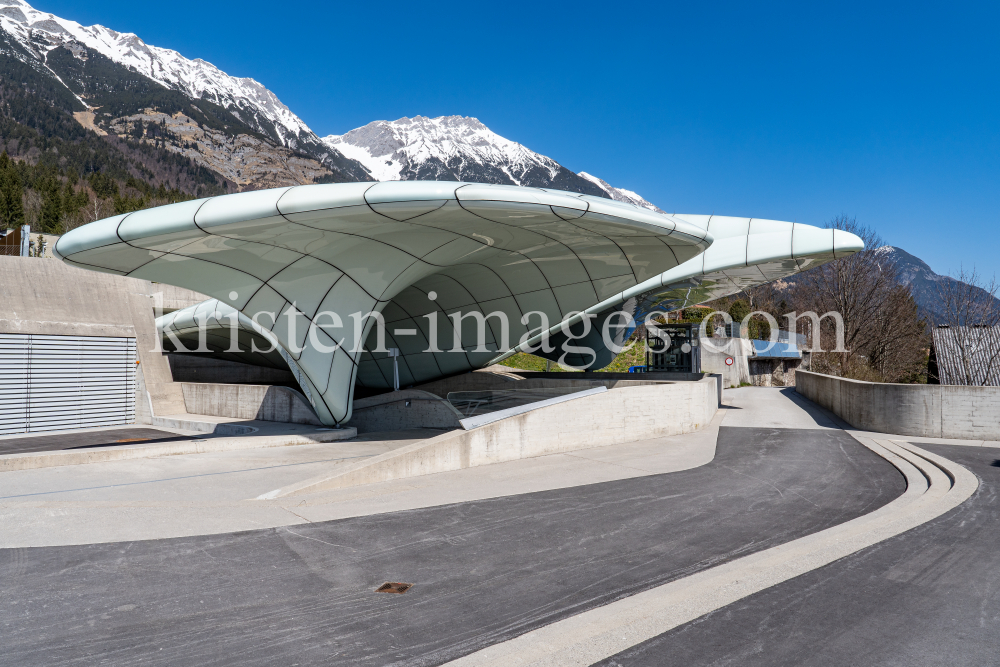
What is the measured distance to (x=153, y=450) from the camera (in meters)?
13.7

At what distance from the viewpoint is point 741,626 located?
4.61 m

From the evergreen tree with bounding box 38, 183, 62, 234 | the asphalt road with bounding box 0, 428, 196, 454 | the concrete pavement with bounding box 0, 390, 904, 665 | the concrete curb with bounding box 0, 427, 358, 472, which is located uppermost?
the evergreen tree with bounding box 38, 183, 62, 234

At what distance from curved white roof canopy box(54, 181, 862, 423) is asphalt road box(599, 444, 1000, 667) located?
309 inches

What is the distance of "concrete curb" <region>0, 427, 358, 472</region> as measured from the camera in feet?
39.2

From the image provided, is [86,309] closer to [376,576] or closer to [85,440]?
[85,440]

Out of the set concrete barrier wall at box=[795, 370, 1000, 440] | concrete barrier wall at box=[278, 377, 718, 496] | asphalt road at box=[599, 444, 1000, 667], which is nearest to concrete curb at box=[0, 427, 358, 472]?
concrete barrier wall at box=[278, 377, 718, 496]

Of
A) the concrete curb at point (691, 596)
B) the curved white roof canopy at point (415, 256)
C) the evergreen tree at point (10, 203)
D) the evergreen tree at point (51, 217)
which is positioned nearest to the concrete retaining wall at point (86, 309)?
the curved white roof canopy at point (415, 256)

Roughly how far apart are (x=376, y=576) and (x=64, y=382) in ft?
65.9

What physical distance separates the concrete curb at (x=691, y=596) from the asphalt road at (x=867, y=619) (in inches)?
4.9

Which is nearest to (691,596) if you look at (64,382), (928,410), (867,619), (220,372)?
(867,619)

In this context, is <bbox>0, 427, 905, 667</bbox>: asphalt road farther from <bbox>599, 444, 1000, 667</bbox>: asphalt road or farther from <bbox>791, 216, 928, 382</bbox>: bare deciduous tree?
<bbox>791, 216, 928, 382</bbox>: bare deciduous tree

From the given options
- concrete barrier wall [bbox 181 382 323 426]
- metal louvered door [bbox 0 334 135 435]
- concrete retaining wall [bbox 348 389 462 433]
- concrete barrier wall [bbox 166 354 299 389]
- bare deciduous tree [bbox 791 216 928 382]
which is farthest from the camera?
bare deciduous tree [bbox 791 216 928 382]

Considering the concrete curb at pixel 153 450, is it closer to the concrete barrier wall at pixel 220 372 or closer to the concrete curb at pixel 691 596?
the concrete curb at pixel 691 596

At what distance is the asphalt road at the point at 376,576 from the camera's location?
13.8ft
